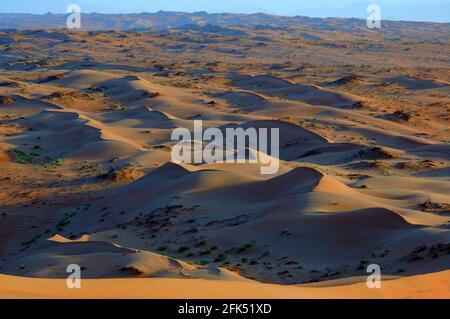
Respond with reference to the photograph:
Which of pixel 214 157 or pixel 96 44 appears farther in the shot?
pixel 96 44

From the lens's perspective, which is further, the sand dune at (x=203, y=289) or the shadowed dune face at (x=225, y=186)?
the shadowed dune face at (x=225, y=186)

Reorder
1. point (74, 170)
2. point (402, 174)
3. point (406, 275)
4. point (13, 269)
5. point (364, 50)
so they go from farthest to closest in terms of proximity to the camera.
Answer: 1. point (364, 50)
2. point (74, 170)
3. point (402, 174)
4. point (13, 269)
5. point (406, 275)

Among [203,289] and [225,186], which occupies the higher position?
[203,289]

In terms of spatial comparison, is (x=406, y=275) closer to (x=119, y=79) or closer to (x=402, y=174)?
(x=402, y=174)

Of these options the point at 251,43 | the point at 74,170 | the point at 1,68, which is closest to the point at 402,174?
the point at 74,170

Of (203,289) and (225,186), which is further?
(225,186)

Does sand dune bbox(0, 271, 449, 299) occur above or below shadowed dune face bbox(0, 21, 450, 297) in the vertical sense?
above

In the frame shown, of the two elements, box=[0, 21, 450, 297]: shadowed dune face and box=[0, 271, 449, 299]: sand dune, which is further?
box=[0, 21, 450, 297]: shadowed dune face

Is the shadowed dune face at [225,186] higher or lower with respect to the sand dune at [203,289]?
lower
